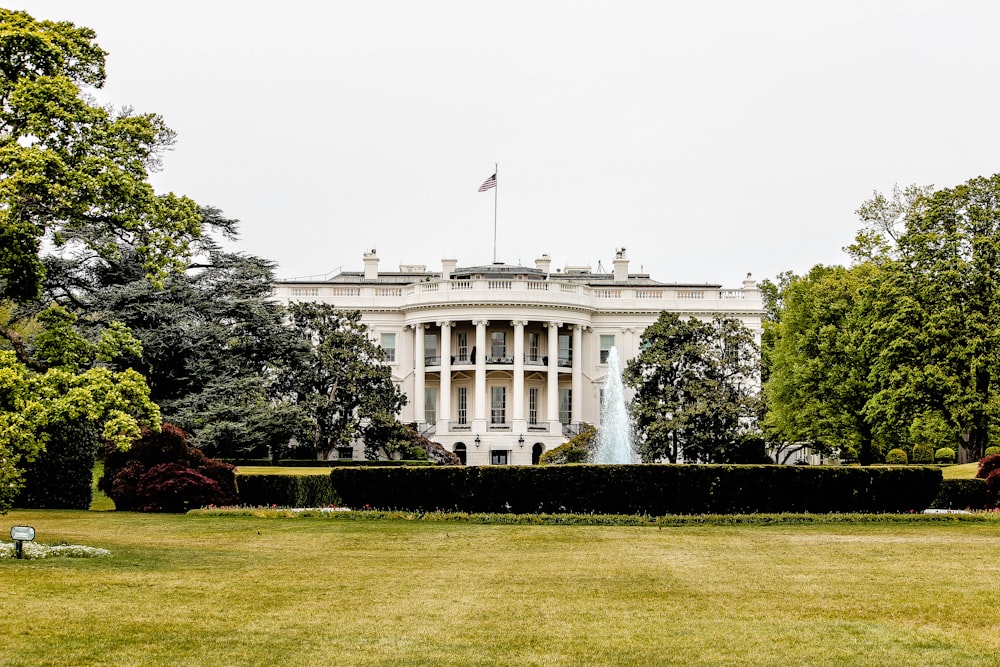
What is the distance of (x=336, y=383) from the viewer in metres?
52.7

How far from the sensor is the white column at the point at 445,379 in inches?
2488

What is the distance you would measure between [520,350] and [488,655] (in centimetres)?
5235

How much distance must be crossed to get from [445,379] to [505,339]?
4.57 m

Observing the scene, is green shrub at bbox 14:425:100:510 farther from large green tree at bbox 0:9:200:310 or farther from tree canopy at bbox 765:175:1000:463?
tree canopy at bbox 765:175:1000:463

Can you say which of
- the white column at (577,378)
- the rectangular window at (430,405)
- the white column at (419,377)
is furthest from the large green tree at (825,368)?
the rectangular window at (430,405)

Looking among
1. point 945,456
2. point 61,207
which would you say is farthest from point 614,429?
point 61,207

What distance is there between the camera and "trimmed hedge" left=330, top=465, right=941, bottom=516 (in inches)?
1074

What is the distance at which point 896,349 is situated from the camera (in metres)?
41.3

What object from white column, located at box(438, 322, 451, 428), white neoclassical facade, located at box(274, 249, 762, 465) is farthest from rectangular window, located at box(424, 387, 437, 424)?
white column, located at box(438, 322, 451, 428)

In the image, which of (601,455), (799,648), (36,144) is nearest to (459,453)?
(601,455)

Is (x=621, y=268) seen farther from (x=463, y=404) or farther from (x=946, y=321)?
(x=946, y=321)

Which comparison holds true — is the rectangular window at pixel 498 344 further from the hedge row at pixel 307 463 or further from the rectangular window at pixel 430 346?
the hedge row at pixel 307 463

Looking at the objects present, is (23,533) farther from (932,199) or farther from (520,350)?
(520,350)

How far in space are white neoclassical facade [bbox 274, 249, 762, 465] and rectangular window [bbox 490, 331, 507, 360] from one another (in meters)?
0.05
